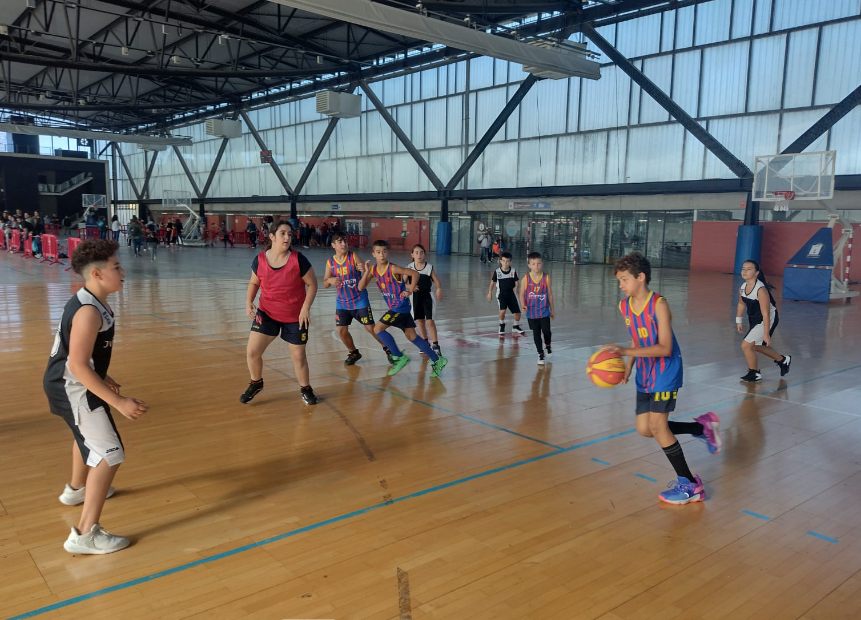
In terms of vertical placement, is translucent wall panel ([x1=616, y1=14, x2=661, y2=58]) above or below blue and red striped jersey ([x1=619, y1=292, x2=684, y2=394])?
above

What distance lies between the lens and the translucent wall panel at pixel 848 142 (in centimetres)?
2192

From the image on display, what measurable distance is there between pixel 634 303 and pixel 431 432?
2297 millimetres

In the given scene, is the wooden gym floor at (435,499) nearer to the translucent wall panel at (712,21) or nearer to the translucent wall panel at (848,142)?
the translucent wall panel at (848,142)

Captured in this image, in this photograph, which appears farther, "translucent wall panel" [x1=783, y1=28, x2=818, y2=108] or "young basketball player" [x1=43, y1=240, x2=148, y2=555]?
"translucent wall panel" [x1=783, y1=28, x2=818, y2=108]

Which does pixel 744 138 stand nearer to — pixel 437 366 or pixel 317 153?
pixel 437 366

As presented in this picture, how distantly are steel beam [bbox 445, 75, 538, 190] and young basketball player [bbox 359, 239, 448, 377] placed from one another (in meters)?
24.4

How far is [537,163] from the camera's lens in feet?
102

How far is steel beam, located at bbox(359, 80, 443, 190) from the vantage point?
33469 millimetres

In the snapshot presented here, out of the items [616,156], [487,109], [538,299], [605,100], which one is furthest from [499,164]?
[538,299]

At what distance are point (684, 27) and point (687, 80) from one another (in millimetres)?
2043

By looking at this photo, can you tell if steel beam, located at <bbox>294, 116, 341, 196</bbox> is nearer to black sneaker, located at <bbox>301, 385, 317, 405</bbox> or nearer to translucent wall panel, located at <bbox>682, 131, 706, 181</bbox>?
translucent wall panel, located at <bbox>682, 131, 706, 181</bbox>

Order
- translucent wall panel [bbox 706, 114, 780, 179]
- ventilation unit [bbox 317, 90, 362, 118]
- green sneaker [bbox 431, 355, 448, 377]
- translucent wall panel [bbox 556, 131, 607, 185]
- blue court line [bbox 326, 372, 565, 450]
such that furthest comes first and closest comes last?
ventilation unit [bbox 317, 90, 362, 118], translucent wall panel [bbox 556, 131, 607, 185], translucent wall panel [bbox 706, 114, 780, 179], green sneaker [bbox 431, 355, 448, 377], blue court line [bbox 326, 372, 565, 450]

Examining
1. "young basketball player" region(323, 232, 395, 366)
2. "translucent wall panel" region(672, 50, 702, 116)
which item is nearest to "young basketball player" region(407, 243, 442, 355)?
"young basketball player" region(323, 232, 395, 366)

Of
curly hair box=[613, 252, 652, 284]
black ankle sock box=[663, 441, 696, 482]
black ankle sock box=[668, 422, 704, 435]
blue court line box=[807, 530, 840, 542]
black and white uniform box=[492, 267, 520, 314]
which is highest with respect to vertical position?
curly hair box=[613, 252, 652, 284]
